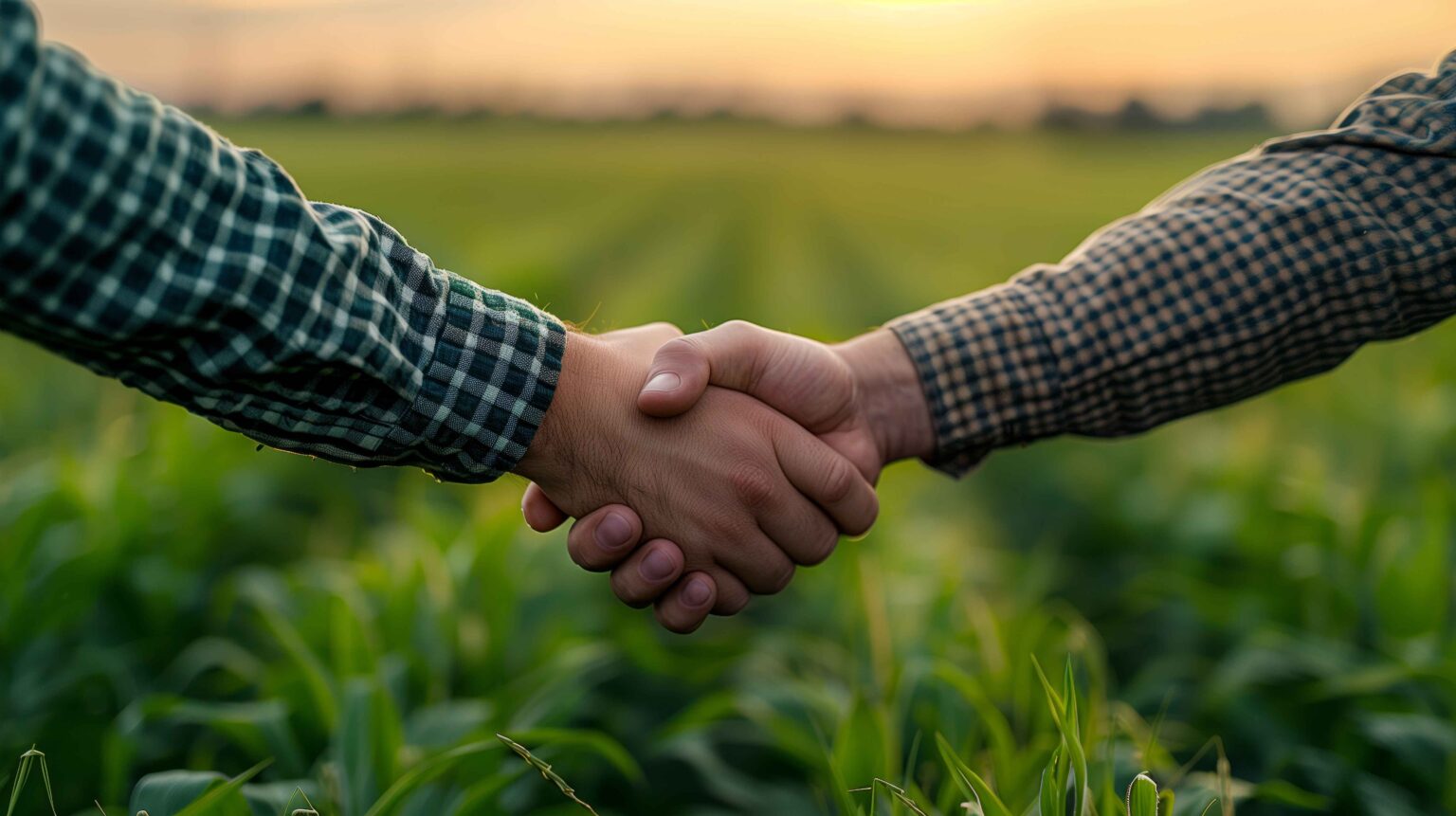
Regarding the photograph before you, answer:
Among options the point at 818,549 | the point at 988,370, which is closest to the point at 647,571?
the point at 818,549

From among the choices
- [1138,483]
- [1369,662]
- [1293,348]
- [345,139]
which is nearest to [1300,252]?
[1293,348]

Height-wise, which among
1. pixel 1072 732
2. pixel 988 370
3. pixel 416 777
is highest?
pixel 988 370

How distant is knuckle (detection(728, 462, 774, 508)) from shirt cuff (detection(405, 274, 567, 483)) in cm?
48

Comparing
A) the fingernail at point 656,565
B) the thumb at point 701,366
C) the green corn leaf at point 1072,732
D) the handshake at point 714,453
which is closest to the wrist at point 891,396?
the handshake at point 714,453

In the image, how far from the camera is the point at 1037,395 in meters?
2.28

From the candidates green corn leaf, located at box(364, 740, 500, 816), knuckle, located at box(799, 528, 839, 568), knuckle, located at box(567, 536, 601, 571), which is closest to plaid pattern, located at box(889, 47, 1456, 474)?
knuckle, located at box(799, 528, 839, 568)

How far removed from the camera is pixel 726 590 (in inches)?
91.4

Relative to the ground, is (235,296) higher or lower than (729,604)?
higher

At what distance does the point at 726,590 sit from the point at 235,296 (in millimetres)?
1199

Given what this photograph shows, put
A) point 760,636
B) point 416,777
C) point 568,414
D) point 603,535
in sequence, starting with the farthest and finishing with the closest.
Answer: point 760,636, point 603,535, point 568,414, point 416,777

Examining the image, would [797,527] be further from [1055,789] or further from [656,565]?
[1055,789]

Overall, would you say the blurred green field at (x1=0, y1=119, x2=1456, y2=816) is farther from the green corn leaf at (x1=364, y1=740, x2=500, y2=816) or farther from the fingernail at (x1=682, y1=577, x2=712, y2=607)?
the fingernail at (x1=682, y1=577, x2=712, y2=607)

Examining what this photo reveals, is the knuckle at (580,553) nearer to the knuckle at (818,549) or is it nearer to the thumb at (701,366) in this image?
the thumb at (701,366)

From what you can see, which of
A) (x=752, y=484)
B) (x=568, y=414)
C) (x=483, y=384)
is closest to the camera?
(x=483, y=384)
